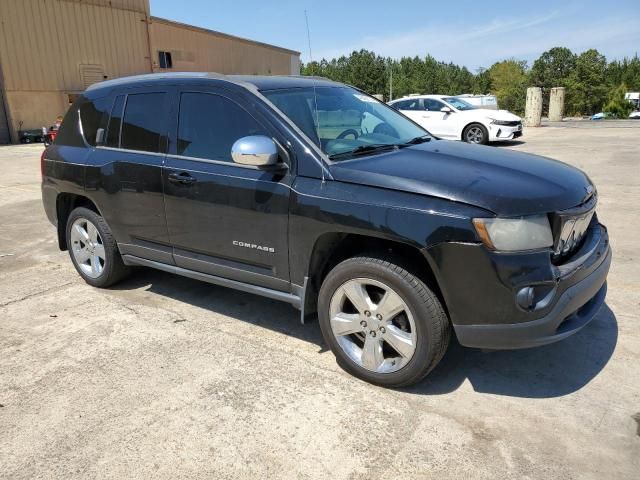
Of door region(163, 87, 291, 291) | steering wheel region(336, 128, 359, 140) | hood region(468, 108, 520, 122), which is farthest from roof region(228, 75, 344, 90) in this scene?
hood region(468, 108, 520, 122)

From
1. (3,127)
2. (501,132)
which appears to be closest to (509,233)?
(501,132)

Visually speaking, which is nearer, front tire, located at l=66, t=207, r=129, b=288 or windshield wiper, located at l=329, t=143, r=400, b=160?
windshield wiper, located at l=329, t=143, r=400, b=160

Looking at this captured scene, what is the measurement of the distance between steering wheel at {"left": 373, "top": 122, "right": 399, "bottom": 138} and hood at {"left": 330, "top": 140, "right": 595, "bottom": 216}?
1.45 feet

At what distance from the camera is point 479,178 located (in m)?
2.89

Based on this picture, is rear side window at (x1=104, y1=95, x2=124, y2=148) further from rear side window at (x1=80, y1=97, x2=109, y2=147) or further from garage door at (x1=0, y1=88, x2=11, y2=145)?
garage door at (x1=0, y1=88, x2=11, y2=145)

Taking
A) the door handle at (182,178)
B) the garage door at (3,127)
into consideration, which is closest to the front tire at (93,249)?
the door handle at (182,178)

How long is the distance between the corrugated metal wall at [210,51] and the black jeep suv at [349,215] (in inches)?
1091

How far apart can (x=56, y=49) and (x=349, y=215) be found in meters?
29.4

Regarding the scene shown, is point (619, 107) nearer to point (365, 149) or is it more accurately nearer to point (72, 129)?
point (365, 149)

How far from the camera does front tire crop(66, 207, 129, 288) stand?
4535 millimetres

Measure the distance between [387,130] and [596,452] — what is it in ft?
8.08

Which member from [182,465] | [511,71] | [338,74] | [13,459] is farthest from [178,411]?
[511,71]

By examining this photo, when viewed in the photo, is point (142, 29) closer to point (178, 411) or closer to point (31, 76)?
point (31, 76)

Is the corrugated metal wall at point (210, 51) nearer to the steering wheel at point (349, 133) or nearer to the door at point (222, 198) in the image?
the door at point (222, 198)
